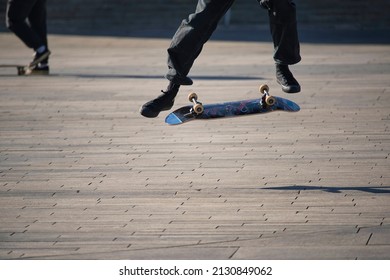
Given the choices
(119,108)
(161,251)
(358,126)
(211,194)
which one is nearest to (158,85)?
(119,108)

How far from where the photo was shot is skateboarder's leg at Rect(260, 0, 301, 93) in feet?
26.2

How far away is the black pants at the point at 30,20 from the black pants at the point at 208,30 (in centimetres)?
662

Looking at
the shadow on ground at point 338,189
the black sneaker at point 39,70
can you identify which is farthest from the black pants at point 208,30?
the black sneaker at point 39,70

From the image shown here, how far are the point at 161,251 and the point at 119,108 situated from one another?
5.73 meters

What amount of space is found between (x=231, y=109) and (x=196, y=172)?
1.97 ft

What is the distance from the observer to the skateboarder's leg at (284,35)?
7984mm

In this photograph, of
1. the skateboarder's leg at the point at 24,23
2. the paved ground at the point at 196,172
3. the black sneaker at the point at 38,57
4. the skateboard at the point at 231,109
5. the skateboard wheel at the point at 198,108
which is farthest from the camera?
the black sneaker at the point at 38,57

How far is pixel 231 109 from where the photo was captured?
8.42 metres

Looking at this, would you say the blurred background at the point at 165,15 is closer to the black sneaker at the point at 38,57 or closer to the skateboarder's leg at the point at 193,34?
the black sneaker at the point at 38,57

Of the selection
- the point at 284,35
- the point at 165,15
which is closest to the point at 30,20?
Answer: the point at 165,15

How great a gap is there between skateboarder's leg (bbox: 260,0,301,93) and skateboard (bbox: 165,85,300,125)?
0.48 feet

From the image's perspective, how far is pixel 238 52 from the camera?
1688cm

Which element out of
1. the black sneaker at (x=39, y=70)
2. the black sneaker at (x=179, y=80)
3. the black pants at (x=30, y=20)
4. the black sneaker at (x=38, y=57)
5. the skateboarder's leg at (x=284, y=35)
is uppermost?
the skateboarder's leg at (x=284, y=35)

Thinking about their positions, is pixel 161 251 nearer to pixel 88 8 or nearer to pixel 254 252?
pixel 254 252
